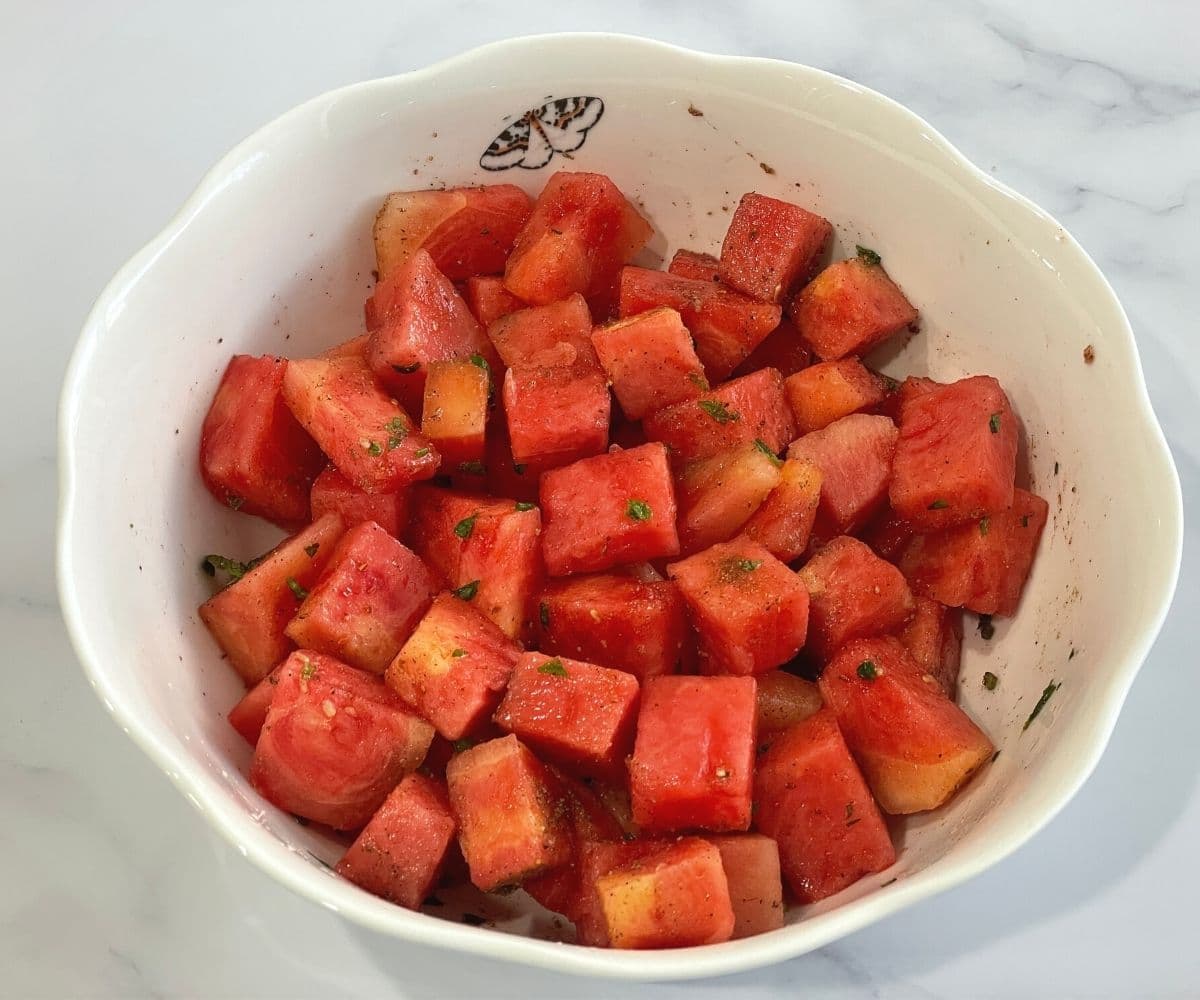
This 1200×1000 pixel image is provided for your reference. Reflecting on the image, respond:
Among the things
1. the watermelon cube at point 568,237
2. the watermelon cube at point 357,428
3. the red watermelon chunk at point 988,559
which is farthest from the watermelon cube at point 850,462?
the watermelon cube at point 357,428

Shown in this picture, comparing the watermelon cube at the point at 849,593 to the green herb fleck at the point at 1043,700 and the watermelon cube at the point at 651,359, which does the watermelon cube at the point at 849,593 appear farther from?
the watermelon cube at the point at 651,359

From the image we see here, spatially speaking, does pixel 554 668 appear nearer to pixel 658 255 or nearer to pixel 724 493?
pixel 724 493

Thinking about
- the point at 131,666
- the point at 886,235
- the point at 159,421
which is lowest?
the point at 131,666

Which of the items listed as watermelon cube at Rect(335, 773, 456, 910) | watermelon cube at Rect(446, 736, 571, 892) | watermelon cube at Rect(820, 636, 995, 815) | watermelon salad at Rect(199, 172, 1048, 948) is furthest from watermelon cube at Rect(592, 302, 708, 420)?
watermelon cube at Rect(335, 773, 456, 910)

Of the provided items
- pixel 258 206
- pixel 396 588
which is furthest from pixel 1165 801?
pixel 258 206

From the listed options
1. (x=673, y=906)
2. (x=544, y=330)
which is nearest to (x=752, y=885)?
(x=673, y=906)

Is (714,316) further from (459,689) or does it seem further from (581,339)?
(459,689)
